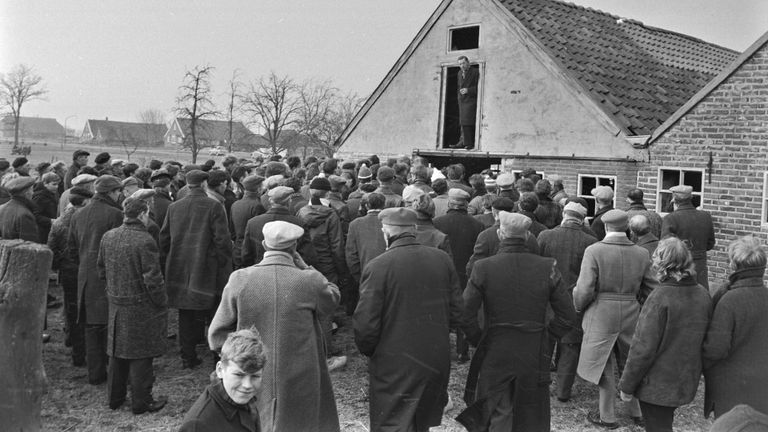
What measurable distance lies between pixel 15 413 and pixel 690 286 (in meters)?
4.61

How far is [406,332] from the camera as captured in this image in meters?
4.71

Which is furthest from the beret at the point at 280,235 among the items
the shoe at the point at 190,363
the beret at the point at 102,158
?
the beret at the point at 102,158

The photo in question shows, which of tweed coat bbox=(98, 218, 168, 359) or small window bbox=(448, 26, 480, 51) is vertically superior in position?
small window bbox=(448, 26, 480, 51)

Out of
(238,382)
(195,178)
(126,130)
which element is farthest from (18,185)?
(126,130)

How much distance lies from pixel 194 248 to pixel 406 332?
3.39 m

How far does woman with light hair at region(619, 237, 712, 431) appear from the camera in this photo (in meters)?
4.70

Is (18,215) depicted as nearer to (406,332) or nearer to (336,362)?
(336,362)

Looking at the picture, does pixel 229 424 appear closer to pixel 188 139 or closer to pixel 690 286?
pixel 690 286

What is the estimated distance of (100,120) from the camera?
94312 mm

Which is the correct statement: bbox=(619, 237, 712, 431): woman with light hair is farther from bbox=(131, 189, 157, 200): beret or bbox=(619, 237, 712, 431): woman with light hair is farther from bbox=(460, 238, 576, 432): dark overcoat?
bbox=(131, 189, 157, 200): beret

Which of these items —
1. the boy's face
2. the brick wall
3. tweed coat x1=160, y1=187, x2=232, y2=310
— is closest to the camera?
the boy's face

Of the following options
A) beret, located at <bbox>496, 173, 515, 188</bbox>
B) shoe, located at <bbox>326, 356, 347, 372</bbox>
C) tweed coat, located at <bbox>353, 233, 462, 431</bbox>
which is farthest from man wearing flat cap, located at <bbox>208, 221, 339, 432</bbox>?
beret, located at <bbox>496, 173, 515, 188</bbox>

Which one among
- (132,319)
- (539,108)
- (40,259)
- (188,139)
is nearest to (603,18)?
(539,108)

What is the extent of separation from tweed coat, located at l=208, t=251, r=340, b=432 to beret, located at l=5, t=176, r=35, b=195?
4172mm
